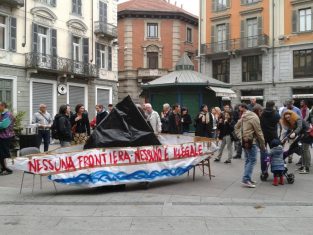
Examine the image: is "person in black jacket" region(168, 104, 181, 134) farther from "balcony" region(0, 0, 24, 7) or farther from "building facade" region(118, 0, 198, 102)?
"building facade" region(118, 0, 198, 102)

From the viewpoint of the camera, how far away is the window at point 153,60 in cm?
4484

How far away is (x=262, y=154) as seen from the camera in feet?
30.7

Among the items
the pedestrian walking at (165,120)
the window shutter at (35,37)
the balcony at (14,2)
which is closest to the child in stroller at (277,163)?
the pedestrian walking at (165,120)

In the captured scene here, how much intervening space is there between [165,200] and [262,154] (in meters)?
2.94

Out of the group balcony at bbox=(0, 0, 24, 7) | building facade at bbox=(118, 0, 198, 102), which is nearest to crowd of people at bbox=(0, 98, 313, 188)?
balcony at bbox=(0, 0, 24, 7)

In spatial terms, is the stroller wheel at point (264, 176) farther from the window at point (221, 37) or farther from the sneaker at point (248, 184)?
the window at point (221, 37)

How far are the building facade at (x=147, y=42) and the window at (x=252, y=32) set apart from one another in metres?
9.64

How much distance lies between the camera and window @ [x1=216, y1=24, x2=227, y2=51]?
38.3 metres

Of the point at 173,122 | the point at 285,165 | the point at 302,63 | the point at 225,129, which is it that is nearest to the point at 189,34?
the point at 302,63

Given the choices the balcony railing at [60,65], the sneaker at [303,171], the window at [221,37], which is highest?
the window at [221,37]

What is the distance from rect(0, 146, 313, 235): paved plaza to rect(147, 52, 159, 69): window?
118ft

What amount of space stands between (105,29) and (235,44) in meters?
12.1

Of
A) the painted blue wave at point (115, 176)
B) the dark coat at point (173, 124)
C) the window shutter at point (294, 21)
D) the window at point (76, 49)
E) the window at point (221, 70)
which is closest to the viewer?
the painted blue wave at point (115, 176)
